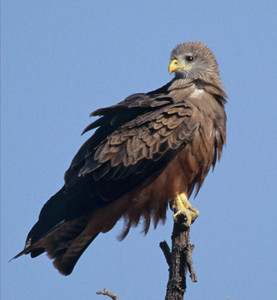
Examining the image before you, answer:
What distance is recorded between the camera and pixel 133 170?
580 centimetres

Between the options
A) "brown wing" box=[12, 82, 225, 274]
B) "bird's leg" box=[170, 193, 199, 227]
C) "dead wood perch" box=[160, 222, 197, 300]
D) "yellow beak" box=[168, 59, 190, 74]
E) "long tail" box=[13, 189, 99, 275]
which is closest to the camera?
"dead wood perch" box=[160, 222, 197, 300]

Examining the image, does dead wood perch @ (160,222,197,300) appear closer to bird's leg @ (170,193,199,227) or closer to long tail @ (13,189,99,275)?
bird's leg @ (170,193,199,227)

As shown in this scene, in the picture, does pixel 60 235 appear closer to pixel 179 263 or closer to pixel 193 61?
pixel 179 263

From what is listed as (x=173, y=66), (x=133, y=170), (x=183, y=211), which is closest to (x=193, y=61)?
(x=173, y=66)

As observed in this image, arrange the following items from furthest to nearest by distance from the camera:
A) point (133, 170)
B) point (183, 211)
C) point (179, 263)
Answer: point (133, 170), point (183, 211), point (179, 263)

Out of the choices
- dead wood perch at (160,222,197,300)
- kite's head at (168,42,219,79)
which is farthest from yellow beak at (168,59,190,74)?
dead wood perch at (160,222,197,300)

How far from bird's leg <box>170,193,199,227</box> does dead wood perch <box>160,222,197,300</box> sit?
6 cm

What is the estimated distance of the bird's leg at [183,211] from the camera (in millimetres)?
5172

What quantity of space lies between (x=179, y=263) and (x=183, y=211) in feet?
1.61

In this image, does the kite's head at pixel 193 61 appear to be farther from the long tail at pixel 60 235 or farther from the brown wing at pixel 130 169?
the long tail at pixel 60 235

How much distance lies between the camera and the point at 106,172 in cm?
587

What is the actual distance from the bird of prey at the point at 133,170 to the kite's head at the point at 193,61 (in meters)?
0.45

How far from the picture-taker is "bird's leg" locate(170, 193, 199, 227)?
517 cm

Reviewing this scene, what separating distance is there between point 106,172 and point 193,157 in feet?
3.10
